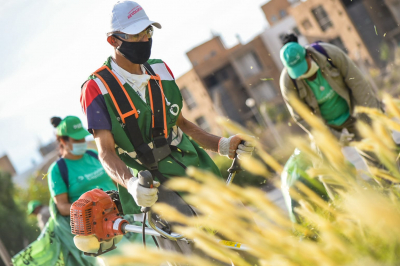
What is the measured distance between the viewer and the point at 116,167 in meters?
2.90

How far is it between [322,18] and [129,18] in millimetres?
41117

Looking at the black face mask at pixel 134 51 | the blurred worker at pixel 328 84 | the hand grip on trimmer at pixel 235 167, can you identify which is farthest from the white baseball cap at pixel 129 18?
the blurred worker at pixel 328 84

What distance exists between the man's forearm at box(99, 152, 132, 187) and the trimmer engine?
28cm

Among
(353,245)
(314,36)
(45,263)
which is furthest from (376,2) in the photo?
(353,245)

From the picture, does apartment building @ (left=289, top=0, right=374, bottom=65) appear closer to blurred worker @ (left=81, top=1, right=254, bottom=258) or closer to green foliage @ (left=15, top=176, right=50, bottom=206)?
green foliage @ (left=15, top=176, right=50, bottom=206)

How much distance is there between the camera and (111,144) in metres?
3.03

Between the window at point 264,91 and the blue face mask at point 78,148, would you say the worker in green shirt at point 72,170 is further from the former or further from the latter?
the window at point 264,91

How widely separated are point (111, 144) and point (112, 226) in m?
0.50

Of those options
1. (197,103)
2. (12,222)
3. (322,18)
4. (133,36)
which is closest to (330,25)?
(322,18)

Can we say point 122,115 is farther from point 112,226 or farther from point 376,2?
point 376,2

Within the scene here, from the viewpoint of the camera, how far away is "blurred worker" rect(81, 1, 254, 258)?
9.96 ft

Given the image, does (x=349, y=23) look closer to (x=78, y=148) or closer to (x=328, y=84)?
(x=328, y=84)

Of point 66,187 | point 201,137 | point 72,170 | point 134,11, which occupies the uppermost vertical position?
point 134,11

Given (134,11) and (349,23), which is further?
(349,23)
